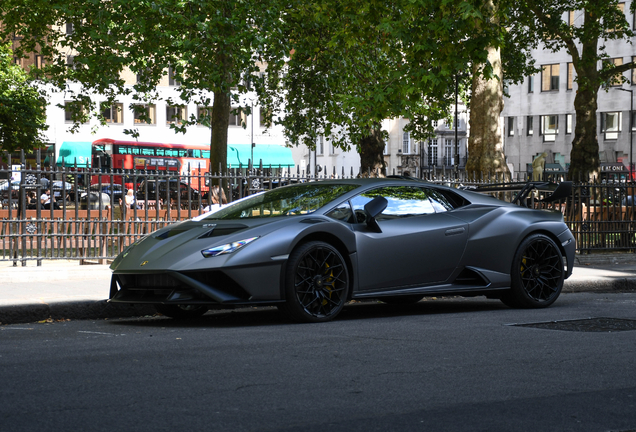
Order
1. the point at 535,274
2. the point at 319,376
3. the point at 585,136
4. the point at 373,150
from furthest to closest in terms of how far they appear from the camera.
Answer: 1. the point at 585,136
2. the point at 373,150
3. the point at 535,274
4. the point at 319,376

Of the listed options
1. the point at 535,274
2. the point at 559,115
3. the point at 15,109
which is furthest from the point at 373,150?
the point at 559,115

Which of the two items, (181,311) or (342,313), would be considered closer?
(181,311)

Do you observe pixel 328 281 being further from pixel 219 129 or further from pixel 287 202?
pixel 219 129

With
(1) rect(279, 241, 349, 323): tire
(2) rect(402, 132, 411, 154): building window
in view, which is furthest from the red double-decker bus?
A: (1) rect(279, 241, 349, 323): tire

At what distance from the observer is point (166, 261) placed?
740 cm

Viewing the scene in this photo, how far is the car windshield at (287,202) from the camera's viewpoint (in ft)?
26.7

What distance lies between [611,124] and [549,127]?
530 cm

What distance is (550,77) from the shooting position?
7038cm

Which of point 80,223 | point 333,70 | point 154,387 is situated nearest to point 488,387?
point 154,387

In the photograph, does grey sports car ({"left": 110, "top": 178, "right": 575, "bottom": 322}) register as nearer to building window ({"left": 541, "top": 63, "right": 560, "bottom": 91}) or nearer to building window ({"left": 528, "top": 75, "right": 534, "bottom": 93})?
building window ({"left": 541, "top": 63, "right": 560, "bottom": 91})

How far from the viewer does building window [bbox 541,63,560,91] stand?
6984 cm

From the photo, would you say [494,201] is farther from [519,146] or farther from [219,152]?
[519,146]

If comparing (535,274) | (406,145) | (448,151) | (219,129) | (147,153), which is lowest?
(535,274)

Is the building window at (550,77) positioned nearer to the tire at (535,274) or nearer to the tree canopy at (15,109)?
the tree canopy at (15,109)
